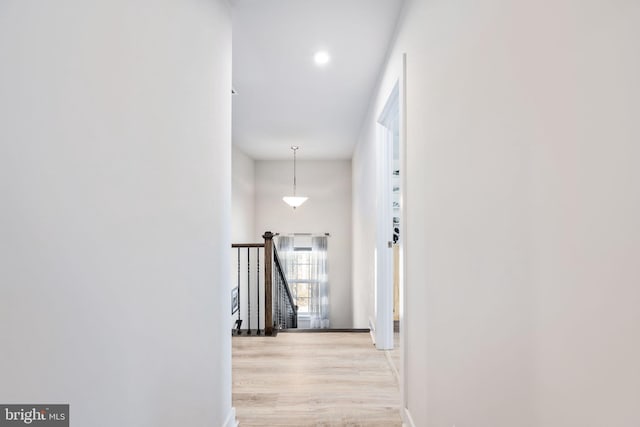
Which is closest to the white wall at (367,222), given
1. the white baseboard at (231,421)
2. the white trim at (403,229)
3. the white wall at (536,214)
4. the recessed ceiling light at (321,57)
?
the recessed ceiling light at (321,57)

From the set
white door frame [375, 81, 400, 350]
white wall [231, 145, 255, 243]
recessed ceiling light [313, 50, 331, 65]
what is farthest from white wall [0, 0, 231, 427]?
white wall [231, 145, 255, 243]

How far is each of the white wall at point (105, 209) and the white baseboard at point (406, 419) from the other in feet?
3.46

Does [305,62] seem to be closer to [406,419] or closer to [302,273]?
[406,419]

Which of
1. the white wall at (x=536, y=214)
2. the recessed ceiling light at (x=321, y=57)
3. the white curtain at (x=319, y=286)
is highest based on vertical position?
the recessed ceiling light at (x=321, y=57)

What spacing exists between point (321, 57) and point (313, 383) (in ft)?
8.27

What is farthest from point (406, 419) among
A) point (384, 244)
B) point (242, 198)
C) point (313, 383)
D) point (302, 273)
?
point (302, 273)

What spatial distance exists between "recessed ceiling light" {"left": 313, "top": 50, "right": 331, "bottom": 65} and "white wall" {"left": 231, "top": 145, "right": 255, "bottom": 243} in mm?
3480

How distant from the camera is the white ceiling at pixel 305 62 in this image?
7.26ft

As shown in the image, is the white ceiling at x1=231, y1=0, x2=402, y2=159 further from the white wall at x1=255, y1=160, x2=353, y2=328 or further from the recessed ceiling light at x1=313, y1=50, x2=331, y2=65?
the white wall at x1=255, y1=160, x2=353, y2=328

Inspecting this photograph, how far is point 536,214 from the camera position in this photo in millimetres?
777

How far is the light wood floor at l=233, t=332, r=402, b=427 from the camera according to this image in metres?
2.12

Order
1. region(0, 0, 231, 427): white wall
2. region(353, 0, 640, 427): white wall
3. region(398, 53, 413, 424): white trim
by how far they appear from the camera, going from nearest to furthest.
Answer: region(353, 0, 640, 427): white wall → region(0, 0, 231, 427): white wall → region(398, 53, 413, 424): white trim

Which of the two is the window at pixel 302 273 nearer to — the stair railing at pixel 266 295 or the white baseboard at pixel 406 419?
the stair railing at pixel 266 295

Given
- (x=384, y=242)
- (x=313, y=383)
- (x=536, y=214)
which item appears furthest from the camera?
(x=384, y=242)
